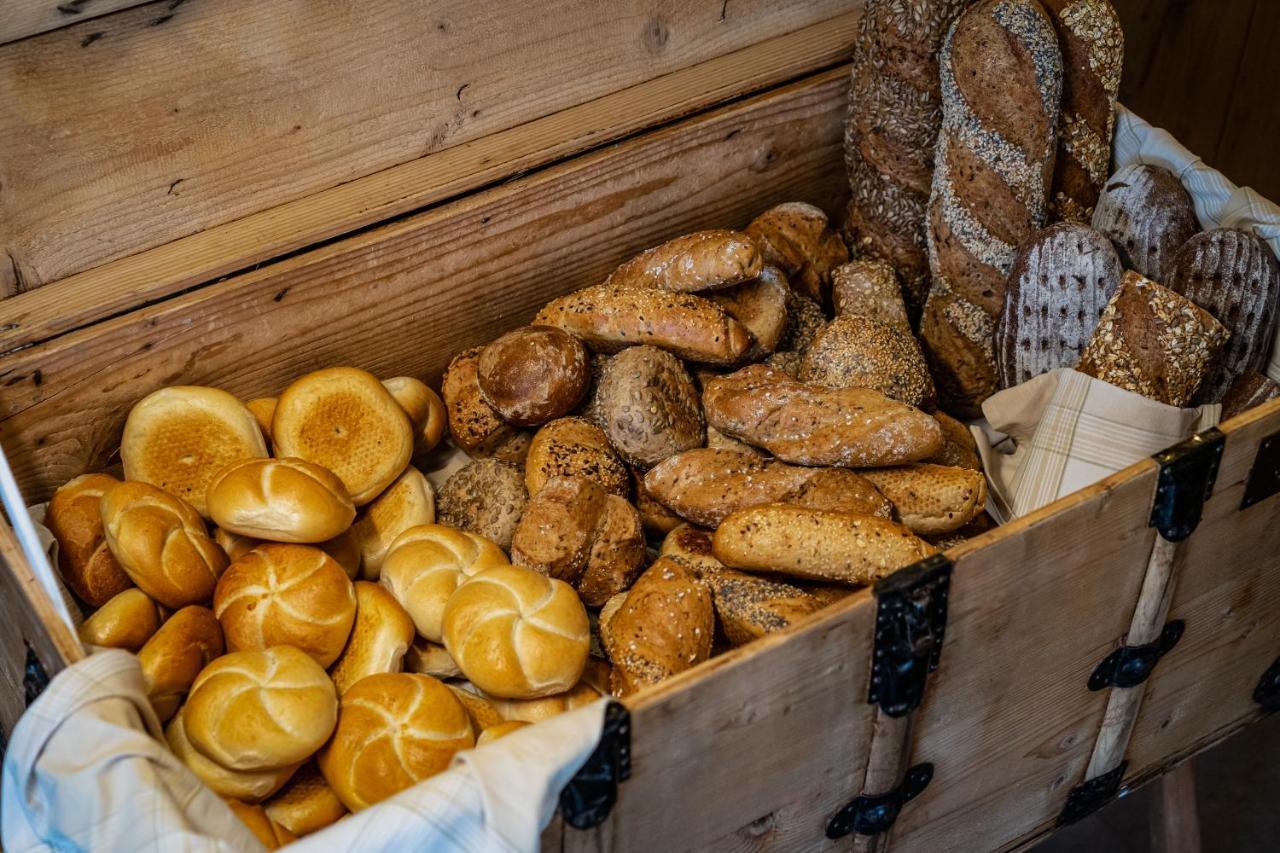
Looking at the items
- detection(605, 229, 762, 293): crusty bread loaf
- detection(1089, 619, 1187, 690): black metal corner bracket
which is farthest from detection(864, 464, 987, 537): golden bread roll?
detection(605, 229, 762, 293): crusty bread loaf

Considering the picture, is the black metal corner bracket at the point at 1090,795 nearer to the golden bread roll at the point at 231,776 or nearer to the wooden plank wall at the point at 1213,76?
the golden bread roll at the point at 231,776

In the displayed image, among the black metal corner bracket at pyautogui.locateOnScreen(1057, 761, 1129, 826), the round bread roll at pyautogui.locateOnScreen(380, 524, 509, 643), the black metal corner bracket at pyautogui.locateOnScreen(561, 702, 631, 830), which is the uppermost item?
the black metal corner bracket at pyautogui.locateOnScreen(561, 702, 631, 830)

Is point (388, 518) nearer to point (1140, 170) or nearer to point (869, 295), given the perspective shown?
point (869, 295)

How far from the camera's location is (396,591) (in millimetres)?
1499

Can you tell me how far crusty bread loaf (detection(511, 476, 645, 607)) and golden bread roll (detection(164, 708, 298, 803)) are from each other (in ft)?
1.22

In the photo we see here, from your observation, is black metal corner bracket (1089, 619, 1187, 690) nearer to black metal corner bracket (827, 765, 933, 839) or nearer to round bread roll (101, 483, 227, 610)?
black metal corner bracket (827, 765, 933, 839)

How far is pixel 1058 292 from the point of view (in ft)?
5.70

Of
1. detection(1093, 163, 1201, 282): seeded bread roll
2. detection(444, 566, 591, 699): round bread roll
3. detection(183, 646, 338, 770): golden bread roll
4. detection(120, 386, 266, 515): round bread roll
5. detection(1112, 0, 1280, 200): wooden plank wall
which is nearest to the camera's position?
detection(183, 646, 338, 770): golden bread roll

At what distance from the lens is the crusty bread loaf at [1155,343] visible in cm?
164

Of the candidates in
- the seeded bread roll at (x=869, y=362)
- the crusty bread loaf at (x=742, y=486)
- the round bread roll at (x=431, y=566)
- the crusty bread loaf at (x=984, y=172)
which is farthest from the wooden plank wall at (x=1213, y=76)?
the round bread roll at (x=431, y=566)

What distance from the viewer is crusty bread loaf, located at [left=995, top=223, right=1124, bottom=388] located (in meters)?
1.73

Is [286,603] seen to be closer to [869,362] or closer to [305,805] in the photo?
[305,805]

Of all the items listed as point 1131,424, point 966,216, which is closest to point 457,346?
point 966,216

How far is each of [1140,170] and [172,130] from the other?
4.46 feet
